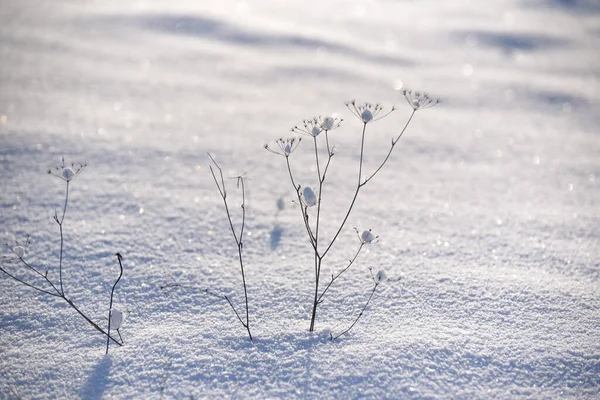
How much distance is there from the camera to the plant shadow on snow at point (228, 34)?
471 centimetres

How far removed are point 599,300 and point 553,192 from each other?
0.94 metres

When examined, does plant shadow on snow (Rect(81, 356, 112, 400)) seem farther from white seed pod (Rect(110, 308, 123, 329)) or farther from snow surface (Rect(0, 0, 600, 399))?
white seed pod (Rect(110, 308, 123, 329))

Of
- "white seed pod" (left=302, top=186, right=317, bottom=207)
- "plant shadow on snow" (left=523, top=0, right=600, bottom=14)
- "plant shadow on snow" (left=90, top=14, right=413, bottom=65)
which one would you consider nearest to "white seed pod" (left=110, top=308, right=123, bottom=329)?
"white seed pod" (left=302, top=186, right=317, bottom=207)

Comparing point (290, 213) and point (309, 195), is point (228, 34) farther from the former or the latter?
point (309, 195)

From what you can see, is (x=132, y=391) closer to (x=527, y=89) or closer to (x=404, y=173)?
(x=404, y=173)

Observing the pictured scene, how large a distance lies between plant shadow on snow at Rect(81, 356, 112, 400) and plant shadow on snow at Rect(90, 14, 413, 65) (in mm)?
3784

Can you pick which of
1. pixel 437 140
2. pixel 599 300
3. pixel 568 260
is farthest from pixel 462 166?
pixel 599 300

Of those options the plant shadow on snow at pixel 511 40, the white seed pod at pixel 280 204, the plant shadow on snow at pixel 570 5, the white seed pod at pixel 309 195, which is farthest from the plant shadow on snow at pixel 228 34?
the white seed pod at pixel 309 195

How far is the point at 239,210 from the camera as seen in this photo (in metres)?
2.45

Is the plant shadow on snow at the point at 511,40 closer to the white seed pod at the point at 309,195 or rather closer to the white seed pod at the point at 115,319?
the white seed pod at the point at 309,195

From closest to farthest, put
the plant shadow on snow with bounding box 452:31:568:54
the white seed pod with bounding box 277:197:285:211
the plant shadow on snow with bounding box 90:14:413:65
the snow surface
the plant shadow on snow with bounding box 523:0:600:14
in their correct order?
1. the snow surface
2. the white seed pod with bounding box 277:197:285:211
3. the plant shadow on snow with bounding box 90:14:413:65
4. the plant shadow on snow with bounding box 452:31:568:54
5. the plant shadow on snow with bounding box 523:0:600:14

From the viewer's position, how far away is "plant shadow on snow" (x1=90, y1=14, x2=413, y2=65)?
15.4 feet

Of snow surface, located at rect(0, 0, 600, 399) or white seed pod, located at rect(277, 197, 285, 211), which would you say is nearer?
snow surface, located at rect(0, 0, 600, 399)

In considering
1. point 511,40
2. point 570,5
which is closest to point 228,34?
point 511,40
